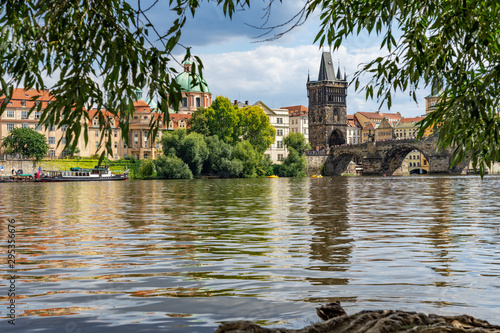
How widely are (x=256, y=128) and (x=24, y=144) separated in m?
43.0

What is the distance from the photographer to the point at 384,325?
5332 millimetres

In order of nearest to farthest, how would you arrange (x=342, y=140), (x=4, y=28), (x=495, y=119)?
(x=4, y=28) < (x=495, y=119) < (x=342, y=140)

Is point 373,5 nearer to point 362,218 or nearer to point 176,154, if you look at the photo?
point 362,218

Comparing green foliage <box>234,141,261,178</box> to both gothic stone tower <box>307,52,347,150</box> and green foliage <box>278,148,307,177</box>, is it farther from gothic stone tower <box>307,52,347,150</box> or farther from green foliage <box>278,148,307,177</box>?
gothic stone tower <box>307,52,347,150</box>

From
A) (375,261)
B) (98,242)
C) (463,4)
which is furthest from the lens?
(98,242)

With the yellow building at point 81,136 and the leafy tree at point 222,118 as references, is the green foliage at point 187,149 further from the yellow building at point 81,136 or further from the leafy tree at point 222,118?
the yellow building at point 81,136

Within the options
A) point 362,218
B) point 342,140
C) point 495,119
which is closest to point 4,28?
point 495,119

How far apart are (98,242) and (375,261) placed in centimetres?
652

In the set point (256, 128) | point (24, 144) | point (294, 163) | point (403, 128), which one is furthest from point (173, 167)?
point (403, 128)

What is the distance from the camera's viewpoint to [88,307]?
24.2 feet

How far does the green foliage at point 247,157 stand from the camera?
95.6m

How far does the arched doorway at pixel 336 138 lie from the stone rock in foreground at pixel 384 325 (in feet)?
519

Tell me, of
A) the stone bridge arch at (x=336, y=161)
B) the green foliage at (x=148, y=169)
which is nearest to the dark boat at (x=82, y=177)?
the green foliage at (x=148, y=169)

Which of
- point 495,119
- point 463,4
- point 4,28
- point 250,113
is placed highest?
point 250,113
